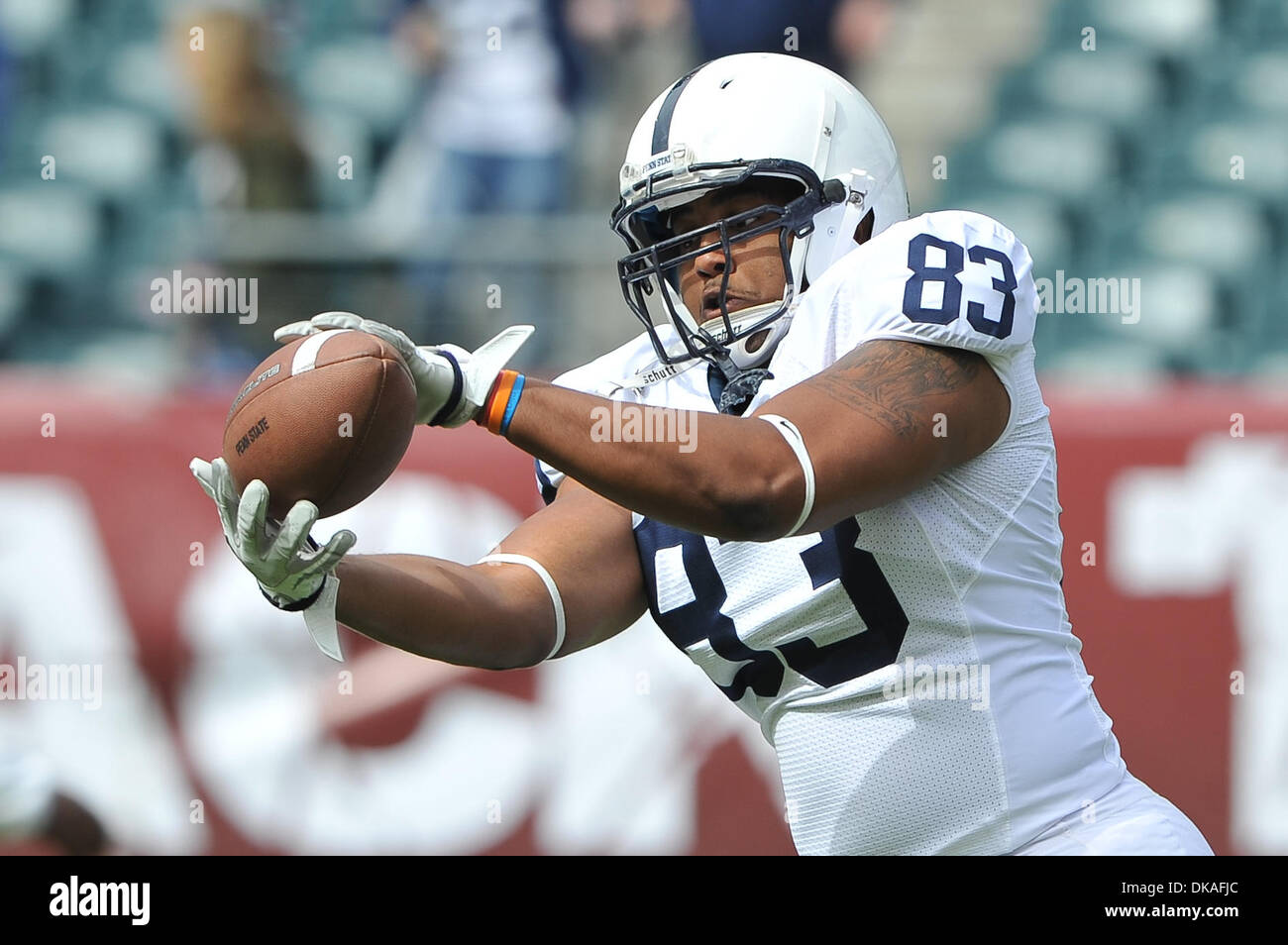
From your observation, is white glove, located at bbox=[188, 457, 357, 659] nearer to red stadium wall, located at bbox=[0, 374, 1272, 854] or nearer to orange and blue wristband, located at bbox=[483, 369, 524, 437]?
orange and blue wristband, located at bbox=[483, 369, 524, 437]

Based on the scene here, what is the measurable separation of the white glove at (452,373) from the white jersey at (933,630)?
1.55 ft

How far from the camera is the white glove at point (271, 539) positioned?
2.08 metres

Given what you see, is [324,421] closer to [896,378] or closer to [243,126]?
[896,378]

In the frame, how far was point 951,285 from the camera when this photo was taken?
7.27 feet

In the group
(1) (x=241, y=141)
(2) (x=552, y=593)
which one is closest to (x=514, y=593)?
(2) (x=552, y=593)

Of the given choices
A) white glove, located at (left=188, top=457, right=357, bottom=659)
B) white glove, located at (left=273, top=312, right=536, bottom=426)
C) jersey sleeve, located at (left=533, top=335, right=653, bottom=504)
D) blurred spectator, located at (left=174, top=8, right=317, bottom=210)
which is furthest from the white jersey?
blurred spectator, located at (left=174, top=8, right=317, bottom=210)

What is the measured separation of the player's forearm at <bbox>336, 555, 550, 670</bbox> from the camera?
2.35 metres

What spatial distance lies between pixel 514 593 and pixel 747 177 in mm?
721

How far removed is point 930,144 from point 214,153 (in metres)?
2.71

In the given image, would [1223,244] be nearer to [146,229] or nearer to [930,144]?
[930,144]

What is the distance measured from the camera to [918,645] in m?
2.33

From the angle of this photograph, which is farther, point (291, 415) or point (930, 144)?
point (930, 144)

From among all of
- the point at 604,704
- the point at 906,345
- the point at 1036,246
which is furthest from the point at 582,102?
the point at 906,345

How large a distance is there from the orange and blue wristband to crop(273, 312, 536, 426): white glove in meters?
0.01
